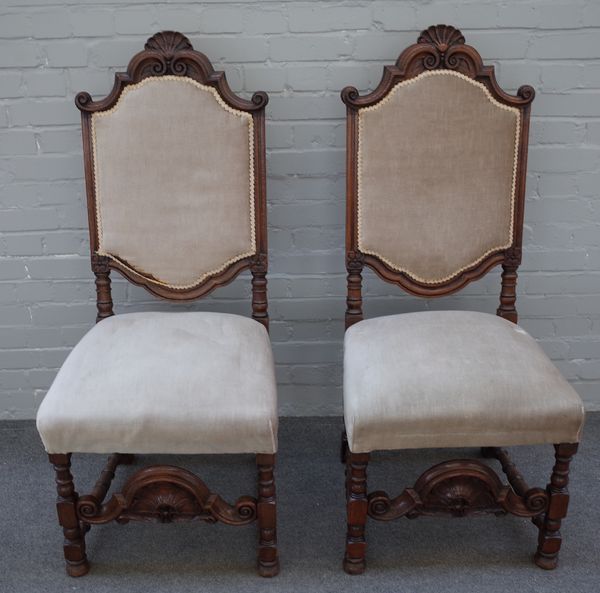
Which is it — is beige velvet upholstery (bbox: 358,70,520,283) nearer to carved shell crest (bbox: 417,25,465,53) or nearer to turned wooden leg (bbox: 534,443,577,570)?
carved shell crest (bbox: 417,25,465,53)

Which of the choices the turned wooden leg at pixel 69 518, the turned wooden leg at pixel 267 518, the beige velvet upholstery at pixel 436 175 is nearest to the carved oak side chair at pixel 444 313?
the beige velvet upholstery at pixel 436 175

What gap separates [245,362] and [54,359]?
2.63ft

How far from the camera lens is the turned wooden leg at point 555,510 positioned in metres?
1.47

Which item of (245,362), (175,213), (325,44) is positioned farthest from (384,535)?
(325,44)

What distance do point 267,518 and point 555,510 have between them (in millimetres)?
598

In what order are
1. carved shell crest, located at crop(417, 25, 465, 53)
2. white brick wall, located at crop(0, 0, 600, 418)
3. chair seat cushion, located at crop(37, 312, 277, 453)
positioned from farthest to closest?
white brick wall, located at crop(0, 0, 600, 418)
carved shell crest, located at crop(417, 25, 465, 53)
chair seat cushion, located at crop(37, 312, 277, 453)

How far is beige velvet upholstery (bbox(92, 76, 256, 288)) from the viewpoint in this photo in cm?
165

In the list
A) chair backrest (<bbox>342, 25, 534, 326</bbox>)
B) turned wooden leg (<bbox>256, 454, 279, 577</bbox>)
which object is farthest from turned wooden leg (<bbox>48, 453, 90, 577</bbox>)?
chair backrest (<bbox>342, 25, 534, 326</bbox>)

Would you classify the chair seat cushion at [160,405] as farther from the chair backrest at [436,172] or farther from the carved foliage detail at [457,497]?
the chair backrest at [436,172]

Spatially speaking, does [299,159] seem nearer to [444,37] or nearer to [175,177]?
[175,177]

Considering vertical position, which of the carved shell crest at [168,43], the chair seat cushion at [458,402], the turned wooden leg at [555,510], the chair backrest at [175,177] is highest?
the carved shell crest at [168,43]

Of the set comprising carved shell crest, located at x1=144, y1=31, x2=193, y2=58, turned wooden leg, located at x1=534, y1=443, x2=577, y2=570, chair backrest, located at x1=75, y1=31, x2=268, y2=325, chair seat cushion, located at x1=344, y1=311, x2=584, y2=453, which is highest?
carved shell crest, located at x1=144, y1=31, x2=193, y2=58

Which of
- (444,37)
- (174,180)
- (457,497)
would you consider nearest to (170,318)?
(174,180)

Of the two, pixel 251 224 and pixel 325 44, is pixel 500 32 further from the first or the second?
pixel 251 224
